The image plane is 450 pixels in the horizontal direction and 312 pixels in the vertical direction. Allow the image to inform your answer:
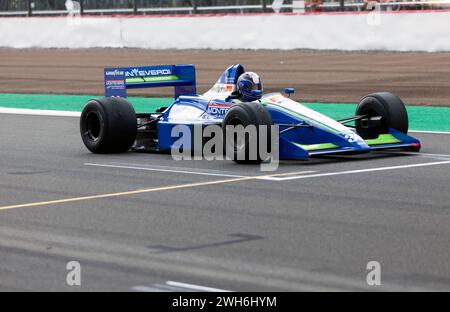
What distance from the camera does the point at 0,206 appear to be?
9.90m

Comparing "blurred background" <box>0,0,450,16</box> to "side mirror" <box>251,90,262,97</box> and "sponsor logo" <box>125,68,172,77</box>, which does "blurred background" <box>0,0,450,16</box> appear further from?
"side mirror" <box>251,90,262,97</box>

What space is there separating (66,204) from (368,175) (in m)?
3.28

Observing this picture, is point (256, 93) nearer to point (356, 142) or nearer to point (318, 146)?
point (318, 146)

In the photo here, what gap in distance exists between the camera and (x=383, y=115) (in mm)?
13234

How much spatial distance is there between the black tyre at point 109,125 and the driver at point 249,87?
1357 millimetres

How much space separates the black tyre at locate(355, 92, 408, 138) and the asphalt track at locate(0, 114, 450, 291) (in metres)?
0.51

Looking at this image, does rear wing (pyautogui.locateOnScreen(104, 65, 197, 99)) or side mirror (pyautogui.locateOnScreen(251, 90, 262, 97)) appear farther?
rear wing (pyautogui.locateOnScreen(104, 65, 197, 99))

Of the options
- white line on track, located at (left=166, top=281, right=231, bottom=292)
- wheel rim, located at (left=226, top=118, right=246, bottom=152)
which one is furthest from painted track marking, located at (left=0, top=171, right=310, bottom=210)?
white line on track, located at (left=166, top=281, right=231, bottom=292)

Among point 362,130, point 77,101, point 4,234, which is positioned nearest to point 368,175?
point 362,130

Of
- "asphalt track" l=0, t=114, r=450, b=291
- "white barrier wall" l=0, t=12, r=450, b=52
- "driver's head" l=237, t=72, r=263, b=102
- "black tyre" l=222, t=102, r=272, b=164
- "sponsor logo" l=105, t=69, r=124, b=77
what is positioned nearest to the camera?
"asphalt track" l=0, t=114, r=450, b=291

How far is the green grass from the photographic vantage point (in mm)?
17033

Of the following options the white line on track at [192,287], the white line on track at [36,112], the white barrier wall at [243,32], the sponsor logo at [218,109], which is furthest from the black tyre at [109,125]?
the white barrier wall at [243,32]

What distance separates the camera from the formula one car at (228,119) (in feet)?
40.0

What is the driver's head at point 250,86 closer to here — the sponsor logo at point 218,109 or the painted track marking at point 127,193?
the sponsor logo at point 218,109
